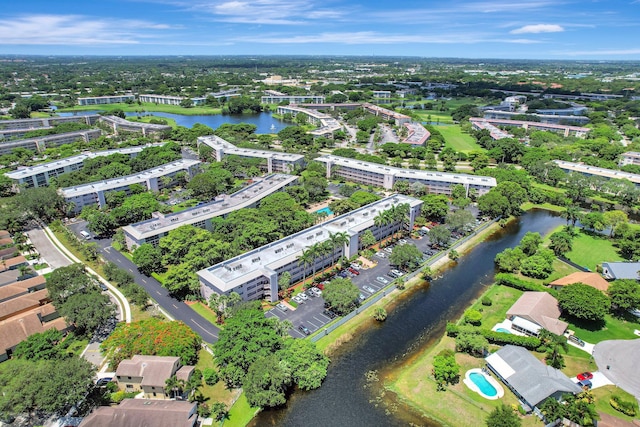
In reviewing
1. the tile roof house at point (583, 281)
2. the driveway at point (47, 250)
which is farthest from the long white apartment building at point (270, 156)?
the tile roof house at point (583, 281)

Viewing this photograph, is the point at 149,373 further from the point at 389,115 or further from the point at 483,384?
the point at 389,115

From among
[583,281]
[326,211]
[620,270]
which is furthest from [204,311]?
[620,270]

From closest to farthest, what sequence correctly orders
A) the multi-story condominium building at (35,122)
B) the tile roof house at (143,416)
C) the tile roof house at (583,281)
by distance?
1. the tile roof house at (143,416)
2. the tile roof house at (583,281)
3. the multi-story condominium building at (35,122)

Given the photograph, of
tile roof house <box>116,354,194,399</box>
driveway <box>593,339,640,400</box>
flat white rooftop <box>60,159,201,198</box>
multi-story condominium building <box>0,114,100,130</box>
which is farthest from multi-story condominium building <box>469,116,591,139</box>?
multi-story condominium building <box>0,114,100,130</box>

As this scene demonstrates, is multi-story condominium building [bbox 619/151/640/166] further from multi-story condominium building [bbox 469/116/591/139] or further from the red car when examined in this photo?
the red car

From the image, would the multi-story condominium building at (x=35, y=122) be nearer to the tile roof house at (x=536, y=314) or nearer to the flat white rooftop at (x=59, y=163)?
the flat white rooftop at (x=59, y=163)

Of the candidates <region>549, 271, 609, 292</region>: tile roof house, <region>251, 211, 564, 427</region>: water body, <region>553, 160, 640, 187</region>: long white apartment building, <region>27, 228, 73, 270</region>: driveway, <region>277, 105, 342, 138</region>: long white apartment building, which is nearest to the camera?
<region>251, 211, 564, 427</region>: water body

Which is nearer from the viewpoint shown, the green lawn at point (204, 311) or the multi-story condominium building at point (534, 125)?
the green lawn at point (204, 311)
